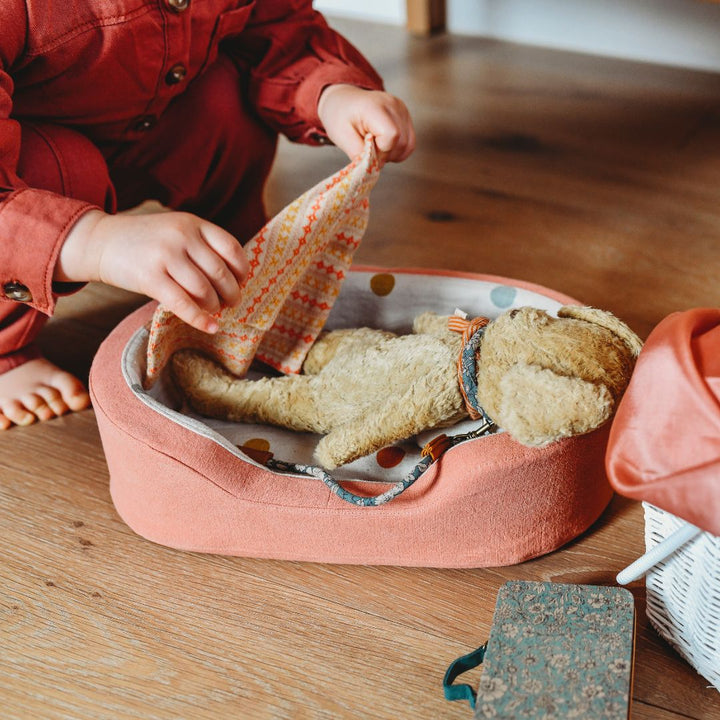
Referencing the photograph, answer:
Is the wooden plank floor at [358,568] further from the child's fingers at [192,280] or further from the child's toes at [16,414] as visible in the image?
the child's fingers at [192,280]

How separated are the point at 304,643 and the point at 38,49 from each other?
55 cm

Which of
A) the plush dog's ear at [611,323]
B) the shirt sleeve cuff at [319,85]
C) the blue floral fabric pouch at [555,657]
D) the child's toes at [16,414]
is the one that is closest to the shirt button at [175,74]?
the shirt sleeve cuff at [319,85]

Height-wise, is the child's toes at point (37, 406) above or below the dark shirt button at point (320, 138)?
below

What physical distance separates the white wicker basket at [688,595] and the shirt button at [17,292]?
19.7 inches

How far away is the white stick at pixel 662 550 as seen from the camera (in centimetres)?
54

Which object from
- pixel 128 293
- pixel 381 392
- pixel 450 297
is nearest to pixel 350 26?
pixel 128 293

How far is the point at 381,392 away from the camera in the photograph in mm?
746

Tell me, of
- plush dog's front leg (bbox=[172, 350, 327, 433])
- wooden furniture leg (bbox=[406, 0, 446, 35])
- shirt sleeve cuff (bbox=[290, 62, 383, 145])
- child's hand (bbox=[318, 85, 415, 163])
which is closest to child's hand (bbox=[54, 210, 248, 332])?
plush dog's front leg (bbox=[172, 350, 327, 433])

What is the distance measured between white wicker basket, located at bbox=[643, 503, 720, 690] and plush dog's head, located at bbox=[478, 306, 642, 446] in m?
0.08

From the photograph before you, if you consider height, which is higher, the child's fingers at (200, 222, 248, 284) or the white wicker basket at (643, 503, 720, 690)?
the child's fingers at (200, 222, 248, 284)

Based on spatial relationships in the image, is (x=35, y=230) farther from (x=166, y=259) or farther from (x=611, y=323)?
(x=611, y=323)

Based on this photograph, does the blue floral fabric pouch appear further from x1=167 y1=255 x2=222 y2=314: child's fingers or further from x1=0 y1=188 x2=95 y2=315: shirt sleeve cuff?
x1=0 y1=188 x2=95 y2=315: shirt sleeve cuff

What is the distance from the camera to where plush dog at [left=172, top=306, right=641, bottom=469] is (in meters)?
0.61

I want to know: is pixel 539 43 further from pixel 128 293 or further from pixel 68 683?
pixel 68 683
